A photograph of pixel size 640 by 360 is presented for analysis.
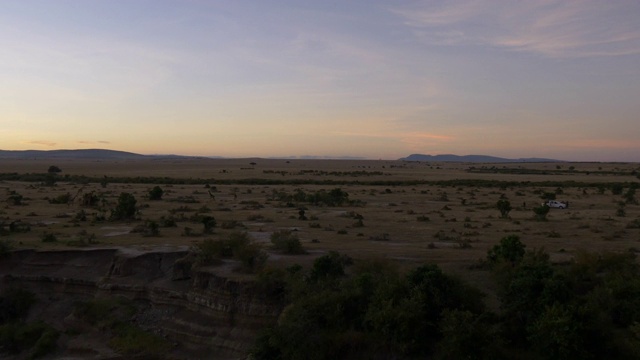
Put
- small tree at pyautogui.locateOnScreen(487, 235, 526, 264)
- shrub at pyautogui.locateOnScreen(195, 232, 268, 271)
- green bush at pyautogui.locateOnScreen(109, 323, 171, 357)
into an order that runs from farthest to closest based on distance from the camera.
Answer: shrub at pyautogui.locateOnScreen(195, 232, 268, 271)
small tree at pyautogui.locateOnScreen(487, 235, 526, 264)
green bush at pyautogui.locateOnScreen(109, 323, 171, 357)

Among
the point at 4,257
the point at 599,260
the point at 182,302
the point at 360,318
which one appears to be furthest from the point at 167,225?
the point at 599,260

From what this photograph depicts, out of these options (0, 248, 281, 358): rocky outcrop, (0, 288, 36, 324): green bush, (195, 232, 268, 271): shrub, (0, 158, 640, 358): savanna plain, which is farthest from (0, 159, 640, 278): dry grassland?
(0, 288, 36, 324): green bush

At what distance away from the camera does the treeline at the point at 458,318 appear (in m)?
15.3

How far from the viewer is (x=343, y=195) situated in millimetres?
58406

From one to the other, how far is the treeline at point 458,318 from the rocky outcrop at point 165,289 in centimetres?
201

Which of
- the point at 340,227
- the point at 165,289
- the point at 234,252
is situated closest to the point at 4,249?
the point at 165,289

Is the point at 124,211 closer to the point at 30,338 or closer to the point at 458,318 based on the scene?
the point at 30,338

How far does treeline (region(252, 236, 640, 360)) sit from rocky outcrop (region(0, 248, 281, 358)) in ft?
6.58

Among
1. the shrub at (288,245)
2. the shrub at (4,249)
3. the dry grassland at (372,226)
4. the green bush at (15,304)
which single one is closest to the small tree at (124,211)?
the dry grassland at (372,226)

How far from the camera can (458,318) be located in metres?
16.1

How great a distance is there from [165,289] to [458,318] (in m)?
12.4

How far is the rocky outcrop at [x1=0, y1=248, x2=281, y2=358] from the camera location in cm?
2050

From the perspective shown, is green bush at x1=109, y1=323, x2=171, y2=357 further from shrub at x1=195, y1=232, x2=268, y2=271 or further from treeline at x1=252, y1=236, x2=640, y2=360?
treeline at x1=252, y1=236, x2=640, y2=360

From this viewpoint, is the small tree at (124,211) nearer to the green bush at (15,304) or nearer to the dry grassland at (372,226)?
the dry grassland at (372,226)
